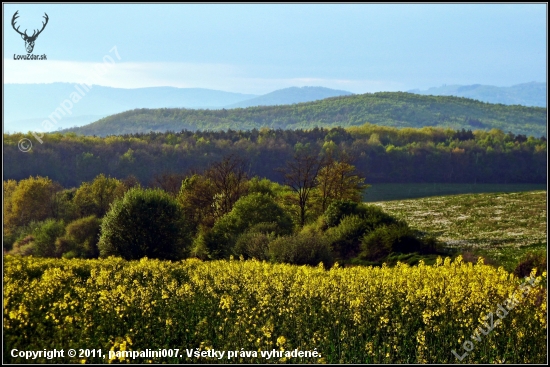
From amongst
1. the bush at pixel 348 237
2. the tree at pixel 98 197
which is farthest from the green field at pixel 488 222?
the tree at pixel 98 197

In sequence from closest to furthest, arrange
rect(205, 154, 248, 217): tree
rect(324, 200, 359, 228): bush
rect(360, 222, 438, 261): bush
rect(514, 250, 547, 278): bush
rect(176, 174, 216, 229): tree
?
rect(514, 250, 547, 278): bush → rect(360, 222, 438, 261): bush → rect(324, 200, 359, 228): bush → rect(205, 154, 248, 217): tree → rect(176, 174, 216, 229): tree

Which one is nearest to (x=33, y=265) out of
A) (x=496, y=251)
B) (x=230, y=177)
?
(x=496, y=251)

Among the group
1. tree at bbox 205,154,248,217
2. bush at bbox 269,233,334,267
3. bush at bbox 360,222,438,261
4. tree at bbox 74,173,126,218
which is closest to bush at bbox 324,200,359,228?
bush at bbox 360,222,438,261

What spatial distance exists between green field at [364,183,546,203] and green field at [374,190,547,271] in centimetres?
4904

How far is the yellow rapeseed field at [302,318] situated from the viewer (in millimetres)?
15070

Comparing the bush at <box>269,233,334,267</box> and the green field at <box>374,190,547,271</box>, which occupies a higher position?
the bush at <box>269,233,334,267</box>

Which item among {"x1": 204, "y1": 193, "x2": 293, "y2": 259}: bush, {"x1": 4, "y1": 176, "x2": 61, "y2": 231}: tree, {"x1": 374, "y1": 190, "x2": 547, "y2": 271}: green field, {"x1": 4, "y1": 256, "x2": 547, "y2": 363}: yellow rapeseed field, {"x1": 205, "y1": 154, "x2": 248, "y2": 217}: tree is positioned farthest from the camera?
{"x1": 4, "y1": 176, "x2": 61, "y2": 231}: tree

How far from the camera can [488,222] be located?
2756 inches

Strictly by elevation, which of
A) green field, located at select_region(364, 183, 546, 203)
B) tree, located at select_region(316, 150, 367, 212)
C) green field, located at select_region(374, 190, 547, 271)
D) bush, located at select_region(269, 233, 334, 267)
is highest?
tree, located at select_region(316, 150, 367, 212)

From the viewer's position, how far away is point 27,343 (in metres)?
16.1

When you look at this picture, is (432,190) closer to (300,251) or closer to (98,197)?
(98,197)

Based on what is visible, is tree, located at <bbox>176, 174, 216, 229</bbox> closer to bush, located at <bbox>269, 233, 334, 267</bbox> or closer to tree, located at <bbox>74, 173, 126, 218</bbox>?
tree, located at <bbox>74, 173, 126, 218</bbox>

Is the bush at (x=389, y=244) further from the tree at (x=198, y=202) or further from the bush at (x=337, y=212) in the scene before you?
the tree at (x=198, y=202)

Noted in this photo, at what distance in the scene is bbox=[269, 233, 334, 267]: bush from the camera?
135ft
